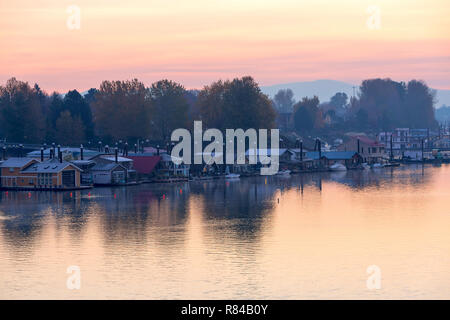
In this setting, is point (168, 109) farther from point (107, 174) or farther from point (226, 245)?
point (226, 245)

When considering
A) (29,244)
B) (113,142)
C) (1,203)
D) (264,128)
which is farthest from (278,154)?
(29,244)

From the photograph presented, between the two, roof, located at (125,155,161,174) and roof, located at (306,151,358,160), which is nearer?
roof, located at (125,155,161,174)

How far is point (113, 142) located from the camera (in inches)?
5177

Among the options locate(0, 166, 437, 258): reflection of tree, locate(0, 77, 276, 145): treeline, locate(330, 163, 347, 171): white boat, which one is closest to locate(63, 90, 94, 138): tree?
locate(0, 77, 276, 145): treeline

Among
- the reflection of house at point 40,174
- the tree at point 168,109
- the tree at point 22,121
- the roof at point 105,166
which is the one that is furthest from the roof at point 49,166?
the tree at point 168,109

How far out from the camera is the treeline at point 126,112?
419 ft

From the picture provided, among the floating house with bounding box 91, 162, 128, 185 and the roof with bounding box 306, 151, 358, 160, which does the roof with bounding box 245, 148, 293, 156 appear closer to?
the roof with bounding box 306, 151, 358, 160

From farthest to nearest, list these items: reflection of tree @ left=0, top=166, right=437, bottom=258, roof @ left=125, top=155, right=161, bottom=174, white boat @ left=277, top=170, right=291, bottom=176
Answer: white boat @ left=277, top=170, right=291, bottom=176 < roof @ left=125, top=155, right=161, bottom=174 < reflection of tree @ left=0, top=166, right=437, bottom=258

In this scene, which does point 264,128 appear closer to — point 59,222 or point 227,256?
point 59,222

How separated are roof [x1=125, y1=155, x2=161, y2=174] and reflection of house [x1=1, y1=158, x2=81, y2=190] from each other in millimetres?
16133

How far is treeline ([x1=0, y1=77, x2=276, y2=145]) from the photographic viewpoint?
127750 mm

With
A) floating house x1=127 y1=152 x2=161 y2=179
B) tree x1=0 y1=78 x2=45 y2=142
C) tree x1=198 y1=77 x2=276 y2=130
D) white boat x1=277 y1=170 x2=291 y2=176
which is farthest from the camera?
tree x1=198 y1=77 x2=276 y2=130

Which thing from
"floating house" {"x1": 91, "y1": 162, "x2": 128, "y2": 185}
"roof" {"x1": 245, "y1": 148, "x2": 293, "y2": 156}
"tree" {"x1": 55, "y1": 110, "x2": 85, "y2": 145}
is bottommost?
"floating house" {"x1": 91, "y1": 162, "x2": 128, "y2": 185}

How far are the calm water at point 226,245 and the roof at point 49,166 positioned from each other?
9535mm
